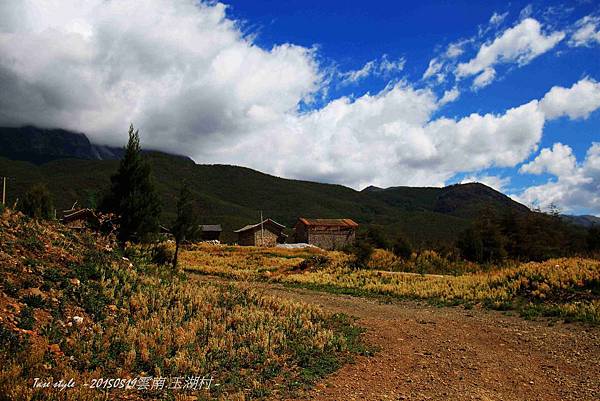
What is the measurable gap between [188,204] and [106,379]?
22582 mm

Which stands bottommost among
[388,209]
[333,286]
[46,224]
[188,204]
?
[333,286]

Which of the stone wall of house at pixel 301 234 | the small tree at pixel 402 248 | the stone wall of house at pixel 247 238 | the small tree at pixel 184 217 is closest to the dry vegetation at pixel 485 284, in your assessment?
the small tree at pixel 402 248

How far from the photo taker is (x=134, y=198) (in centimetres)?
2369

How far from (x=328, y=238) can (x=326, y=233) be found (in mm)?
993

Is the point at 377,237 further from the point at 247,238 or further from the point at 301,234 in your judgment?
the point at 247,238

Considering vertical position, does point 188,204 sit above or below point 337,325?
above

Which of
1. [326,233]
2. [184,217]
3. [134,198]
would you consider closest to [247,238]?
[326,233]

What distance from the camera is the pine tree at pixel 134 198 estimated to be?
23.6 metres

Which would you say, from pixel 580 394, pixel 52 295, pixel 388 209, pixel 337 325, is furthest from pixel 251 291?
pixel 388 209

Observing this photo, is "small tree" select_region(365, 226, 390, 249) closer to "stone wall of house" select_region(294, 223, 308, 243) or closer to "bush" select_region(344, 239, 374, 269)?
"bush" select_region(344, 239, 374, 269)

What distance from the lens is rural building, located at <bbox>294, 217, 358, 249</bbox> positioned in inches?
2648

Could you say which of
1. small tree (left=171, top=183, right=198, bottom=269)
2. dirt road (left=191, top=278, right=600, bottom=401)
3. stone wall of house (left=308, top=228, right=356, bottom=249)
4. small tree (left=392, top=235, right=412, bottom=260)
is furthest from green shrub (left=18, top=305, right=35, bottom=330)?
stone wall of house (left=308, top=228, right=356, bottom=249)

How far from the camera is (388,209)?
619 ft

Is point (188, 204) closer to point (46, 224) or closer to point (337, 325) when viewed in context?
point (46, 224)
